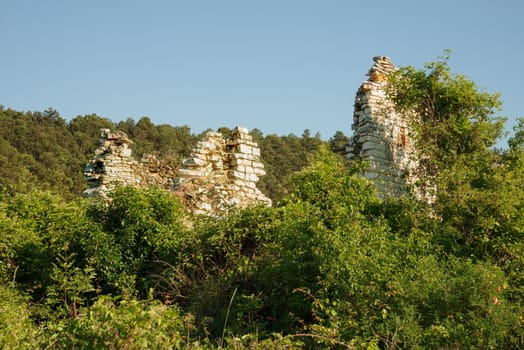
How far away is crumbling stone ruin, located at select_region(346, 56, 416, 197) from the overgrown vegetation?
0.62 m

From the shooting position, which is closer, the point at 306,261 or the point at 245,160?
the point at 306,261

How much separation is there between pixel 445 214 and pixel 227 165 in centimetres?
425

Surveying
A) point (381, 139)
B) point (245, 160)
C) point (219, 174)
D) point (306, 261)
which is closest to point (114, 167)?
point (219, 174)

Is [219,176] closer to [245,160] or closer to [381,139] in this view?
[245,160]

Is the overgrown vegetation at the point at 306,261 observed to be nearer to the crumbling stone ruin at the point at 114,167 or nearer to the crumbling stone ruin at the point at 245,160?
the crumbling stone ruin at the point at 245,160

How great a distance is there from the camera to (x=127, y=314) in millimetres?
5512

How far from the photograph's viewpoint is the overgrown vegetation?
6.86 metres

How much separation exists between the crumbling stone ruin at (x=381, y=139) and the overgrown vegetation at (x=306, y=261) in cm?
62

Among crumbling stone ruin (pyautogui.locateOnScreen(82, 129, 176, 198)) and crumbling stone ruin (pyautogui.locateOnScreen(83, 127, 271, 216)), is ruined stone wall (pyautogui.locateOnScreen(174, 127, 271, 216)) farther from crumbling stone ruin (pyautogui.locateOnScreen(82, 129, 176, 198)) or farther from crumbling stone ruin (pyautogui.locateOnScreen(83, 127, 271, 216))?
crumbling stone ruin (pyautogui.locateOnScreen(82, 129, 176, 198))

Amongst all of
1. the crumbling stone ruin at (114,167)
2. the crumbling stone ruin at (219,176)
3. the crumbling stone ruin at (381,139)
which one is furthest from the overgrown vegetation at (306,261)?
the crumbling stone ruin at (114,167)

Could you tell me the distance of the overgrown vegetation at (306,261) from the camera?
6.86 meters

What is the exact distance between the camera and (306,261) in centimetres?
759

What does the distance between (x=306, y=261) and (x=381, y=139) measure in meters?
5.89

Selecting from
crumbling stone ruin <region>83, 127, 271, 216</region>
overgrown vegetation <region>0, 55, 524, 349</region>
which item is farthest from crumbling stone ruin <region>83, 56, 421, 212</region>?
overgrown vegetation <region>0, 55, 524, 349</region>
